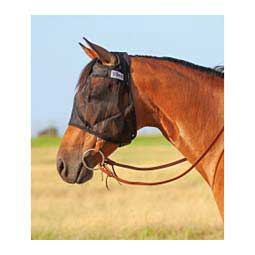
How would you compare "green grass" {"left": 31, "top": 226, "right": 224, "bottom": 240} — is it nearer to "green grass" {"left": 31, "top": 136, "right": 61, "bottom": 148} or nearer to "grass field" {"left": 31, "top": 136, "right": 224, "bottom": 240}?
"grass field" {"left": 31, "top": 136, "right": 224, "bottom": 240}

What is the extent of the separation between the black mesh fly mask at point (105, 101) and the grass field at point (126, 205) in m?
1.71

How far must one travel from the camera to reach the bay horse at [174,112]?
2.86 m

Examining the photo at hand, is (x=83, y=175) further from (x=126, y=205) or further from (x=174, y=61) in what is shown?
(x=126, y=205)

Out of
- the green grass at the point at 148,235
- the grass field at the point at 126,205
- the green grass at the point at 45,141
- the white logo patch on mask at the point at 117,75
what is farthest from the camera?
the green grass at the point at 45,141

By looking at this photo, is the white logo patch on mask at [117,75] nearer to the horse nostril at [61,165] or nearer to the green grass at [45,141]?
the horse nostril at [61,165]

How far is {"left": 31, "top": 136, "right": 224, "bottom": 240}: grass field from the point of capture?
486 cm

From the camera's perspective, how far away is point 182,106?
9.42ft

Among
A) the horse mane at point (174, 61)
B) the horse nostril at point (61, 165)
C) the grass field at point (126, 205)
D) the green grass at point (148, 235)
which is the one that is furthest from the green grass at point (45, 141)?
the horse mane at point (174, 61)

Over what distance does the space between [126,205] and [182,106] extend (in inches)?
102

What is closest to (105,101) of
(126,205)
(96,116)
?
(96,116)

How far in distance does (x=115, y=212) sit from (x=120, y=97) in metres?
2.37
